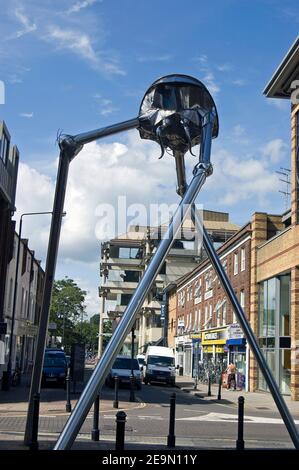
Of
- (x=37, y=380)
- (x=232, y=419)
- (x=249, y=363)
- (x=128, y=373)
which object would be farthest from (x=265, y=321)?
(x=37, y=380)

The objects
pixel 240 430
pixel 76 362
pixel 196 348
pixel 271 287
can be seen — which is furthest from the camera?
pixel 196 348

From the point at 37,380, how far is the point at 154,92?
422 cm

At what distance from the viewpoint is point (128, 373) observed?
100 feet

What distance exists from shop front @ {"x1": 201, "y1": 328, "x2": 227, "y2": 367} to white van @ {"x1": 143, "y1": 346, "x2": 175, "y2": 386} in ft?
15.9

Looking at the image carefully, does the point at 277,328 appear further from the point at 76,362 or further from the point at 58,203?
the point at 58,203

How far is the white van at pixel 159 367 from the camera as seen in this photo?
1410 inches

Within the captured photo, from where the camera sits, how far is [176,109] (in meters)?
7.23

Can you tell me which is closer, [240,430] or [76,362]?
[240,430]

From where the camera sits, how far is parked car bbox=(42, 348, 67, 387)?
2955 centimetres

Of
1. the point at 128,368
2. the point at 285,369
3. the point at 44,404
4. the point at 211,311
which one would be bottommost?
the point at 44,404

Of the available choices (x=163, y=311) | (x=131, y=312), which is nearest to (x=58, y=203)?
(x=131, y=312)

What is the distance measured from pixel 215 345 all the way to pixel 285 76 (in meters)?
22.2

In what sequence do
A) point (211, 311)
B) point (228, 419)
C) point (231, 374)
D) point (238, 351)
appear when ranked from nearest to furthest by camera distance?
point (228, 419)
point (231, 374)
point (238, 351)
point (211, 311)

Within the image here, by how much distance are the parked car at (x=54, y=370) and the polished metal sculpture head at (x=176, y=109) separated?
23888 mm
